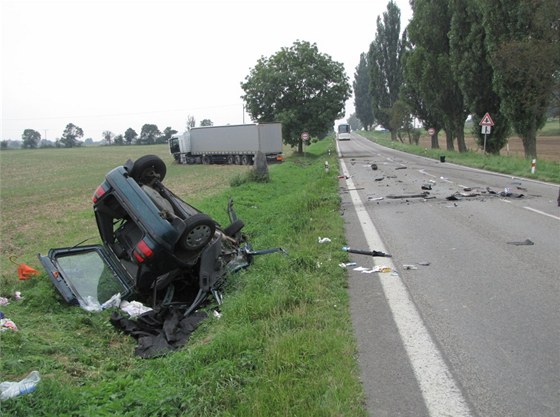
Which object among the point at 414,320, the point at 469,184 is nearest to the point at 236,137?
the point at 469,184

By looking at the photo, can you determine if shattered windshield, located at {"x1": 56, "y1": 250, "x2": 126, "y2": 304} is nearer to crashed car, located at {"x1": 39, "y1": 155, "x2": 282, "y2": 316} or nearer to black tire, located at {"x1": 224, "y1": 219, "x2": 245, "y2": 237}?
crashed car, located at {"x1": 39, "y1": 155, "x2": 282, "y2": 316}

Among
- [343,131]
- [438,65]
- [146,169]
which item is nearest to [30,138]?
[343,131]

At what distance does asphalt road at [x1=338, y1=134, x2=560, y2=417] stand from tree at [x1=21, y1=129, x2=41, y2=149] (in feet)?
409

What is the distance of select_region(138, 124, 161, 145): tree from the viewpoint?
12044cm

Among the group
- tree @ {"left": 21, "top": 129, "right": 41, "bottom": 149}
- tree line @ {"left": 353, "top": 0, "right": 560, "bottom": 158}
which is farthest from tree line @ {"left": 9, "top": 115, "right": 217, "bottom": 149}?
tree line @ {"left": 353, "top": 0, "right": 560, "bottom": 158}

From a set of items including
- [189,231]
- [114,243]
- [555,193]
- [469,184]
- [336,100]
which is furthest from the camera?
[336,100]

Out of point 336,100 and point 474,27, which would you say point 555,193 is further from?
point 336,100

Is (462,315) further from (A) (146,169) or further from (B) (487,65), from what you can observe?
(B) (487,65)

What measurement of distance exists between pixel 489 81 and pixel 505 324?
92.3 feet

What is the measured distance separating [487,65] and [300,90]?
57.3ft

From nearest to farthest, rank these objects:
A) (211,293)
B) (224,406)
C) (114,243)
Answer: (224,406), (211,293), (114,243)

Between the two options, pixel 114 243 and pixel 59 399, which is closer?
pixel 59 399

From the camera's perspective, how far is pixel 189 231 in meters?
5.20

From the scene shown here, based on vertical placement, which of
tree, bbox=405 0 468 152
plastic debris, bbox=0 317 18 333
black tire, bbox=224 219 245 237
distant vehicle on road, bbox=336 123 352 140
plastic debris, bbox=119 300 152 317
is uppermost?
tree, bbox=405 0 468 152
